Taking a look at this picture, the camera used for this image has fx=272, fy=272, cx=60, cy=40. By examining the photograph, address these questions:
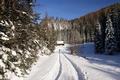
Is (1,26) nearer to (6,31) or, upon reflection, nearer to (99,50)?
(6,31)

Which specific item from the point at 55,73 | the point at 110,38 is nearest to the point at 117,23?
the point at 110,38

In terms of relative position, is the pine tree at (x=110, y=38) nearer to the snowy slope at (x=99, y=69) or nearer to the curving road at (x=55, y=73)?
the snowy slope at (x=99, y=69)

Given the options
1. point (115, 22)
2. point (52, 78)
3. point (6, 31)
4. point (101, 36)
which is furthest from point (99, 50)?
point (6, 31)

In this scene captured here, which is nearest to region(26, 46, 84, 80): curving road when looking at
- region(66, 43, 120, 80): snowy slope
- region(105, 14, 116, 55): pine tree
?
region(66, 43, 120, 80): snowy slope

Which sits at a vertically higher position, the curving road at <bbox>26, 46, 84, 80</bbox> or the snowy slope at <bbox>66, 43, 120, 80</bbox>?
the curving road at <bbox>26, 46, 84, 80</bbox>

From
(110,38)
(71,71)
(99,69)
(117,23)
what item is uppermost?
(117,23)

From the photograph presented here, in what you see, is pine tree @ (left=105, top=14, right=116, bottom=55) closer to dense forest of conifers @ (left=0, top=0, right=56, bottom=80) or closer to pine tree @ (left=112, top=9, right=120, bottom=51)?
pine tree @ (left=112, top=9, right=120, bottom=51)

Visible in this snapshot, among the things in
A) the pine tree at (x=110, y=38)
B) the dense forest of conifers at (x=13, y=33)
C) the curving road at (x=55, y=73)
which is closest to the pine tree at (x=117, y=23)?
the pine tree at (x=110, y=38)

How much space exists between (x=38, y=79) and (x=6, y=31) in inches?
189

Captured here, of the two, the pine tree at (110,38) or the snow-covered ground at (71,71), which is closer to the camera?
the snow-covered ground at (71,71)

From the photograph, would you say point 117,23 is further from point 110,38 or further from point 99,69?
point 99,69

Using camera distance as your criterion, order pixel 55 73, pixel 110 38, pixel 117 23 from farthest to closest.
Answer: pixel 117 23 → pixel 110 38 → pixel 55 73

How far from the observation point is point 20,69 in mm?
18469

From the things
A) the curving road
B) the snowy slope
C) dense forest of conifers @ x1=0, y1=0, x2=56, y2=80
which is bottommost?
the snowy slope
